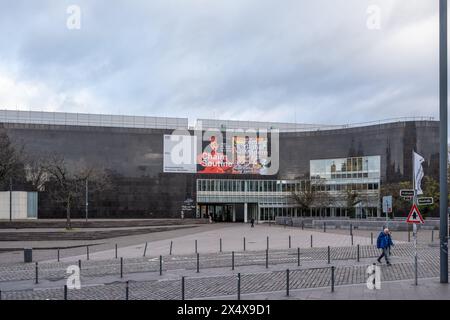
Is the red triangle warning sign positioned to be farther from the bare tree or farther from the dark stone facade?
the dark stone facade

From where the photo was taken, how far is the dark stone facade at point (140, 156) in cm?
8350

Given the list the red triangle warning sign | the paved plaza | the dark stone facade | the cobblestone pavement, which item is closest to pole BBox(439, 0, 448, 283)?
the red triangle warning sign

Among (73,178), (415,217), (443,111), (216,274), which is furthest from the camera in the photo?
(73,178)

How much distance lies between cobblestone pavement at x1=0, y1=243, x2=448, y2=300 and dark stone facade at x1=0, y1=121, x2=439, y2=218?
59807 millimetres

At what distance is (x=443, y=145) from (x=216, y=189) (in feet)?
244

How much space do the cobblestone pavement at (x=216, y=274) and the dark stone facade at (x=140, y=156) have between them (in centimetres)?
5981

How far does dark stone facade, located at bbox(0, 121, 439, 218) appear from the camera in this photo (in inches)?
3287

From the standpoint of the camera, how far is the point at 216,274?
19.1 m

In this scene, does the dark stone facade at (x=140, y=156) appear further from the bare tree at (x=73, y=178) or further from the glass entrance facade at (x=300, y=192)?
the bare tree at (x=73, y=178)

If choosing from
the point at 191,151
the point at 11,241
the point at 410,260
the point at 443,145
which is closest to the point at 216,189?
the point at 191,151

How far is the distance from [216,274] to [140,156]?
229ft

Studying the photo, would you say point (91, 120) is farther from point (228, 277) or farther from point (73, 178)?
point (228, 277)

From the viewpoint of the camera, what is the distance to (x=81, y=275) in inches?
767

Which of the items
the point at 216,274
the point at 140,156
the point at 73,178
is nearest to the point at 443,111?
the point at 216,274
